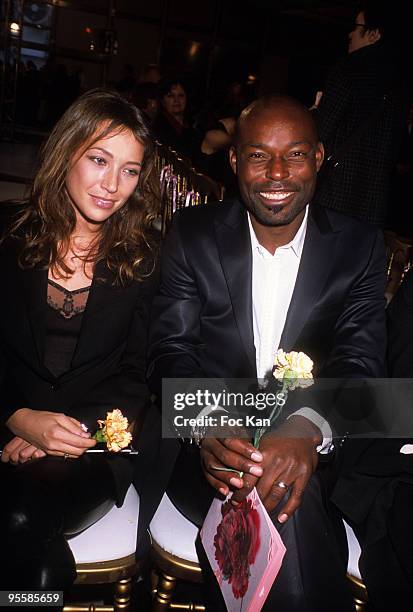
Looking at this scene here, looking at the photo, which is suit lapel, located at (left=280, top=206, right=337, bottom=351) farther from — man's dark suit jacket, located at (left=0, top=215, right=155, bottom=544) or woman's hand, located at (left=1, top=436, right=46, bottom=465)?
woman's hand, located at (left=1, top=436, right=46, bottom=465)

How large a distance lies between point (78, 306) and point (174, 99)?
465 centimetres

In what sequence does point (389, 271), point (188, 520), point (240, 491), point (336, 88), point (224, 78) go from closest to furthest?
point (240, 491)
point (188, 520)
point (389, 271)
point (336, 88)
point (224, 78)

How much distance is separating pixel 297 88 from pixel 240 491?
15250mm

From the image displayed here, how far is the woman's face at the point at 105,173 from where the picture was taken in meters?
1.90

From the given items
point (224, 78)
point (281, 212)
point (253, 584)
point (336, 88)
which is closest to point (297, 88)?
point (224, 78)

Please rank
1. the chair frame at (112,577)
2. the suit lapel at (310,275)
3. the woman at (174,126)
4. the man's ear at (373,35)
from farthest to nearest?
the woman at (174,126)
the man's ear at (373,35)
the suit lapel at (310,275)
the chair frame at (112,577)

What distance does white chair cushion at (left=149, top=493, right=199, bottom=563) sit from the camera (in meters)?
1.71

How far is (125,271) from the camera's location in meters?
1.97

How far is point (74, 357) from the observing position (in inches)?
74.6

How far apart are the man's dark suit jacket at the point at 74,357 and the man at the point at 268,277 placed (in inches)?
4.9

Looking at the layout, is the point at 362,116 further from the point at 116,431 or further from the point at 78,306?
the point at 116,431

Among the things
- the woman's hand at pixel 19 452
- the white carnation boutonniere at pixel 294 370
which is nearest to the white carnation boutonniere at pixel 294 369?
the white carnation boutonniere at pixel 294 370

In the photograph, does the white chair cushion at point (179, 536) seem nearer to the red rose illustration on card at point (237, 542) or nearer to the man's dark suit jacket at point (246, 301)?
the red rose illustration on card at point (237, 542)

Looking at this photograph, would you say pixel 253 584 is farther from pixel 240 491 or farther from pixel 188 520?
pixel 188 520
